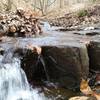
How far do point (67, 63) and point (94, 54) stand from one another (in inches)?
35.2

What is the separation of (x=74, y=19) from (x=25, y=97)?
737 cm

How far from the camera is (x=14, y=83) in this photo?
5480 mm

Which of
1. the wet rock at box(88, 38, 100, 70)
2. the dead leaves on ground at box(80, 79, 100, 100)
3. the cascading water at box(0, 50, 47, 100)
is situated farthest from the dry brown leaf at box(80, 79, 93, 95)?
the cascading water at box(0, 50, 47, 100)

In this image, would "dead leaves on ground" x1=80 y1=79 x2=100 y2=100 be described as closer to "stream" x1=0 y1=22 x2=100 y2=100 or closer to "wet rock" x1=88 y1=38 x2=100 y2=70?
"stream" x1=0 y1=22 x2=100 y2=100

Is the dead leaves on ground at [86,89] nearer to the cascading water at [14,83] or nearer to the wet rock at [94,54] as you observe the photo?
the wet rock at [94,54]

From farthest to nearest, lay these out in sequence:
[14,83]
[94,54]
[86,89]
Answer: [94,54], [86,89], [14,83]

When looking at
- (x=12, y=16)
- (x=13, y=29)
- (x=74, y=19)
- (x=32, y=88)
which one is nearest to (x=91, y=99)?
(x=32, y=88)

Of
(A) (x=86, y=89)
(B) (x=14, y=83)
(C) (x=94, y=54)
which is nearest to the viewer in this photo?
(B) (x=14, y=83)

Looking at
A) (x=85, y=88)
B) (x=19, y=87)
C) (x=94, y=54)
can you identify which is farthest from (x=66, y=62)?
(x=19, y=87)

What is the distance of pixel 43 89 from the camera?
18.5ft

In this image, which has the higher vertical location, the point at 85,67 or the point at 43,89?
the point at 85,67

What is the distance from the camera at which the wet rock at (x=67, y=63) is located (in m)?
5.68

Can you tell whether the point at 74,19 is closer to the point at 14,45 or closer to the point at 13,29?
the point at 13,29

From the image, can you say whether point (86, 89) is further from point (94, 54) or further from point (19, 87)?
point (19, 87)
